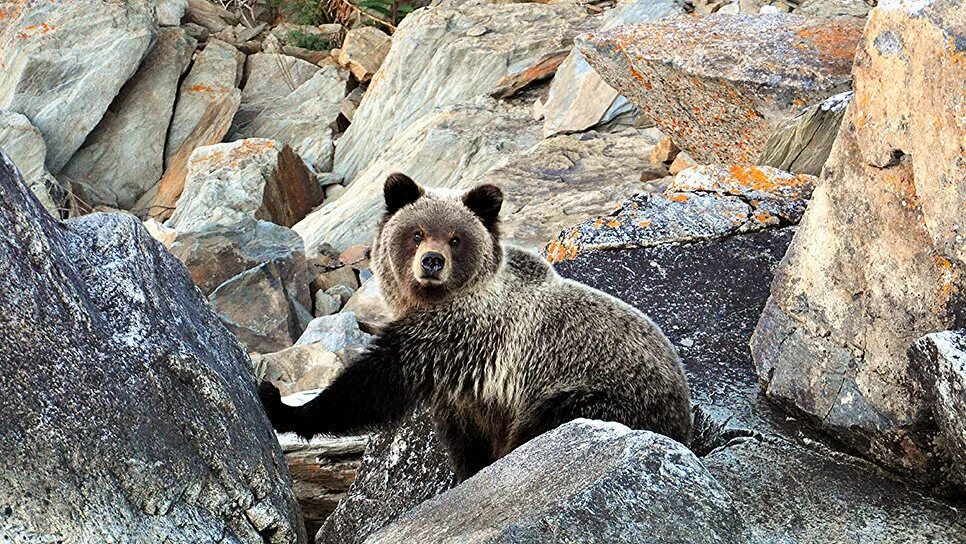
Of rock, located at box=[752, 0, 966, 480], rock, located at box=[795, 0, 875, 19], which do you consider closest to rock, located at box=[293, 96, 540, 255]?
rock, located at box=[795, 0, 875, 19]

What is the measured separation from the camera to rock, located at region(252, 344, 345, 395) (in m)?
10.1

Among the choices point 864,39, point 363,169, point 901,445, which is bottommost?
point 363,169

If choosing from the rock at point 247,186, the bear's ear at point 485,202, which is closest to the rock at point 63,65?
the rock at point 247,186

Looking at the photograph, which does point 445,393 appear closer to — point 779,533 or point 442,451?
point 442,451

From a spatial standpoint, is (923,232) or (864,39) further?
Result: (864,39)

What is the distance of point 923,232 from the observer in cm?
453

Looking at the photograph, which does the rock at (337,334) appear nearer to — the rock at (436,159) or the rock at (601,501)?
the rock at (436,159)

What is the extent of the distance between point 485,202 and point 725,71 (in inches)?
170

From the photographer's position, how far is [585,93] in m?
16.0

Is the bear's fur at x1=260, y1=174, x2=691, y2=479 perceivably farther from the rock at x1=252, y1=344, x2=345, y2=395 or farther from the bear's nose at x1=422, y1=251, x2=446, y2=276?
the rock at x1=252, y1=344, x2=345, y2=395

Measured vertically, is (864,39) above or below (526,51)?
above

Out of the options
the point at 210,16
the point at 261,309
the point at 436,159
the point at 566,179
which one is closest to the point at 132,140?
the point at 210,16

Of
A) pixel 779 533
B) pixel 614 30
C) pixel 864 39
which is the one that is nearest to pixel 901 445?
pixel 779 533

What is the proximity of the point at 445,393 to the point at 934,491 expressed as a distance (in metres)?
2.47
